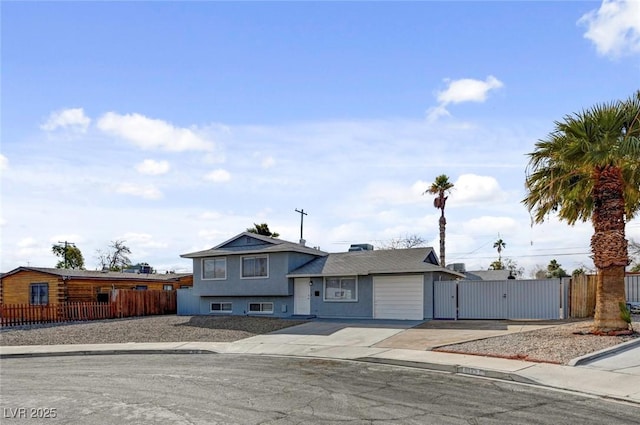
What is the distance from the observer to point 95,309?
28188mm

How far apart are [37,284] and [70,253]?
34.5 meters

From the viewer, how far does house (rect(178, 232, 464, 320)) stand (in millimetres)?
24047

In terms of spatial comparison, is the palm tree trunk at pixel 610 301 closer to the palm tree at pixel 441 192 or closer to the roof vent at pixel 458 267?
the roof vent at pixel 458 267

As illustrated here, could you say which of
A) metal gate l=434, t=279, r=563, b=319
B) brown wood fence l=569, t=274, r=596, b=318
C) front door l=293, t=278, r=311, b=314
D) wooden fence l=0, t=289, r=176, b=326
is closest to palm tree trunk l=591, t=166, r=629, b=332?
brown wood fence l=569, t=274, r=596, b=318

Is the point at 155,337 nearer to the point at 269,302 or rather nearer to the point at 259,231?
the point at 269,302

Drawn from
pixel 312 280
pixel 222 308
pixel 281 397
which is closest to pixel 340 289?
pixel 312 280

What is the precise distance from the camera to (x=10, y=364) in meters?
14.7

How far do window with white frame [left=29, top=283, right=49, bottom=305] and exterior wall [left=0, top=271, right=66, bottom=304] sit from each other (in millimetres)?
228

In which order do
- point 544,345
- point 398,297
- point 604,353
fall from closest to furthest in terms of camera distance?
point 604,353 → point 544,345 → point 398,297

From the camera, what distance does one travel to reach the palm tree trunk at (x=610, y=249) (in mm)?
14812

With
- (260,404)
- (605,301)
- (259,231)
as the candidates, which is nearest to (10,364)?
(260,404)

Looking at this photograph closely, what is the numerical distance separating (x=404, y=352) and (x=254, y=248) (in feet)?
47.2

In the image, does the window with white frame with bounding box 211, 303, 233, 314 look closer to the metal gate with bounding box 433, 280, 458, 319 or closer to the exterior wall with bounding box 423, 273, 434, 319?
the exterior wall with bounding box 423, 273, 434, 319

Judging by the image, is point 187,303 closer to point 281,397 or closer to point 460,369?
point 460,369
